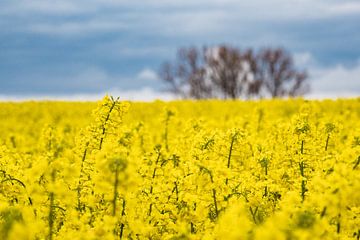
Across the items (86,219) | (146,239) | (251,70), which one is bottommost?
(146,239)

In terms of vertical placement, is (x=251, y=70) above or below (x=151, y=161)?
above

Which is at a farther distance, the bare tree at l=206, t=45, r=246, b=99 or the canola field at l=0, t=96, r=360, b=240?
the bare tree at l=206, t=45, r=246, b=99

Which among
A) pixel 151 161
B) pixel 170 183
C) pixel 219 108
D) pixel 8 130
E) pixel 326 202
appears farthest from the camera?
pixel 219 108

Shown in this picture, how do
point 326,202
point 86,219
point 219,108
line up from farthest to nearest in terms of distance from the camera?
1. point 219,108
2. point 86,219
3. point 326,202

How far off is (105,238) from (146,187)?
177cm

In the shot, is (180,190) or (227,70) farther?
(227,70)

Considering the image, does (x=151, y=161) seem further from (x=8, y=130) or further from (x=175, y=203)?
(x=8, y=130)

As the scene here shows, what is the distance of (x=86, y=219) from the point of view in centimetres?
440

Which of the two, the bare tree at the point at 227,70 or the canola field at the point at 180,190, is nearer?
the canola field at the point at 180,190

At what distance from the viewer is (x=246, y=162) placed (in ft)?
25.1

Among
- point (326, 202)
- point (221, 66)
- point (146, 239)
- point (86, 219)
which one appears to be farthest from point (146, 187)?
point (221, 66)

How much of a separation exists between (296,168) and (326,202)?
2.63 metres

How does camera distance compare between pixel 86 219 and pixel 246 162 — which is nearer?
pixel 86 219

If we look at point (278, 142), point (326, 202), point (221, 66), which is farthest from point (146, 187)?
point (221, 66)
